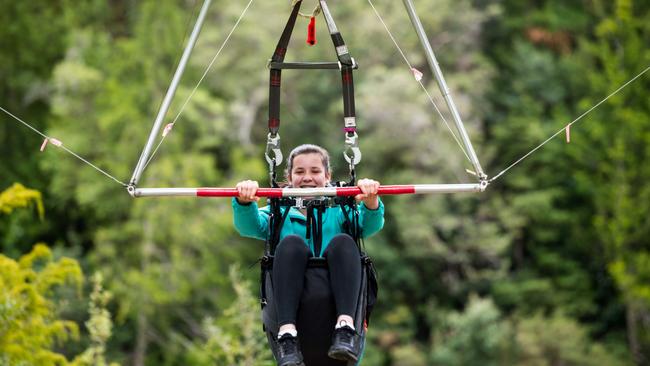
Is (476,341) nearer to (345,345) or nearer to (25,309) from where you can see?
(25,309)

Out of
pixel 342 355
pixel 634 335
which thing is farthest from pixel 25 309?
pixel 634 335

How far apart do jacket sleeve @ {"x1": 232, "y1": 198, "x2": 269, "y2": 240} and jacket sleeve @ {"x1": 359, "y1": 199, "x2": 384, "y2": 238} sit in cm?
46

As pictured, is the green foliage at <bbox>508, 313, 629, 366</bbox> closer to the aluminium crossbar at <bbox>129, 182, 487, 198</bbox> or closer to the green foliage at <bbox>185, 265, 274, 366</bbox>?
the green foliage at <bbox>185, 265, 274, 366</bbox>

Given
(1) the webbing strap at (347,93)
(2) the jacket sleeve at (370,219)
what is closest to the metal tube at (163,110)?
(1) the webbing strap at (347,93)

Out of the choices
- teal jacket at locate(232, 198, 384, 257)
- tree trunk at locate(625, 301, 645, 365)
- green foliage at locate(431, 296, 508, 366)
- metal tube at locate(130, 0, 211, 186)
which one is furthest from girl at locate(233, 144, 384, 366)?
tree trunk at locate(625, 301, 645, 365)

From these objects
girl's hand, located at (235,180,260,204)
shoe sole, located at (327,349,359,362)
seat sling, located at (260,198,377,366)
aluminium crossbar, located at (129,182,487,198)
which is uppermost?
girl's hand, located at (235,180,260,204)

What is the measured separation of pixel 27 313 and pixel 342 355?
13.0 ft

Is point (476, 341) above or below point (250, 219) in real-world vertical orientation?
above

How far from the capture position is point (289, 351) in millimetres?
4770

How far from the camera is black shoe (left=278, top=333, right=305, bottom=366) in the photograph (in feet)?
15.5

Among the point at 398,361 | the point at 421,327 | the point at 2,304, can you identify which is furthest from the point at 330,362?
the point at 421,327

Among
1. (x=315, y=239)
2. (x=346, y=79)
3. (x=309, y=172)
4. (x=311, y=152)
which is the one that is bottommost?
(x=315, y=239)

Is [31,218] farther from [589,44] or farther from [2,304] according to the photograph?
[2,304]

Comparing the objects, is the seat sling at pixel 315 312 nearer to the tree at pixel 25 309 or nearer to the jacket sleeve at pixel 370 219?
the jacket sleeve at pixel 370 219
